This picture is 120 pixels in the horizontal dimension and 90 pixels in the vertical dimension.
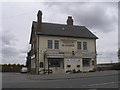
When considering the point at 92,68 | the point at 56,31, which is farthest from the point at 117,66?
the point at 56,31

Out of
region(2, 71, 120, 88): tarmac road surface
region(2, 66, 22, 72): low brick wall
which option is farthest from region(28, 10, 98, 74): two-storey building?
region(2, 66, 22, 72): low brick wall

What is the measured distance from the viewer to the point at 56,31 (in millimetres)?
39375

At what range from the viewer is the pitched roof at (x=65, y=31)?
1516 inches

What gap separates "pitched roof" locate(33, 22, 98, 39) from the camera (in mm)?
38500

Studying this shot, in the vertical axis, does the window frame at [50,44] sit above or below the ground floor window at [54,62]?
above

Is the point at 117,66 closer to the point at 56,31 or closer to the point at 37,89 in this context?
the point at 56,31

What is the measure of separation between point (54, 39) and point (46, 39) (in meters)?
1.59

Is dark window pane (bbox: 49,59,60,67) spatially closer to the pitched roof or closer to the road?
the pitched roof

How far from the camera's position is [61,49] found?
38031 millimetres

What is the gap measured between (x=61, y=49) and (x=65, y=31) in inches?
171

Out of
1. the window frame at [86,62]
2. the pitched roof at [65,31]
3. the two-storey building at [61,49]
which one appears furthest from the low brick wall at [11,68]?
the window frame at [86,62]

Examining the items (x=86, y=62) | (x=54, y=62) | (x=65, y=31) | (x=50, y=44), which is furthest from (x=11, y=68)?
(x=86, y=62)

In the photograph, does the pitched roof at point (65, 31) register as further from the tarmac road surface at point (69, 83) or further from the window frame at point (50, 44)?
the tarmac road surface at point (69, 83)

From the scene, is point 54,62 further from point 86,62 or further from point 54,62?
point 86,62
